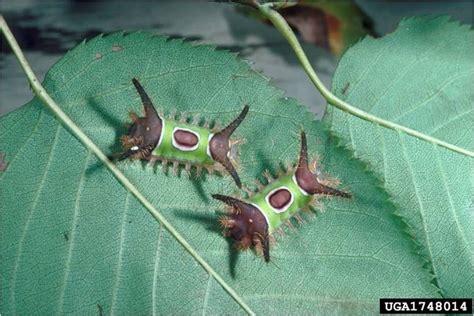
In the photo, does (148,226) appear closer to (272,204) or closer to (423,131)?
(272,204)

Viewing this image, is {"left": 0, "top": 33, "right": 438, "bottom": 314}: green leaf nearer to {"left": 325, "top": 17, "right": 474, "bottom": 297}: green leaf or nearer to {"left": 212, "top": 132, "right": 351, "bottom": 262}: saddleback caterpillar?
{"left": 212, "top": 132, "right": 351, "bottom": 262}: saddleback caterpillar

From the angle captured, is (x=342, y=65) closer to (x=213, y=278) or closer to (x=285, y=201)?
(x=285, y=201)

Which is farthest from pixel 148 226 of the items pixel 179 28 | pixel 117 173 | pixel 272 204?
pixel 179 28

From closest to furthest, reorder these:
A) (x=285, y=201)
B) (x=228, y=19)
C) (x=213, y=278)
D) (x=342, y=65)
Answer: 1. (x=213, y=278)
2. (x=285, y=201)
3. (x=342, y=65)
4. (x=228, y=19)

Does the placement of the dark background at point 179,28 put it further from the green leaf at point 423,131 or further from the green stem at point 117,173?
the green stem at point 117,173

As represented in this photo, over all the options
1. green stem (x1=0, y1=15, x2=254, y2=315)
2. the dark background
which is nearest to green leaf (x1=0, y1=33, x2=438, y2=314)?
green stem (x1=0, y1=15, x2=254, y2=315)

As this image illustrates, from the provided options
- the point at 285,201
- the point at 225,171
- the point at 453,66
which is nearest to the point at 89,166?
the point at 225,171
